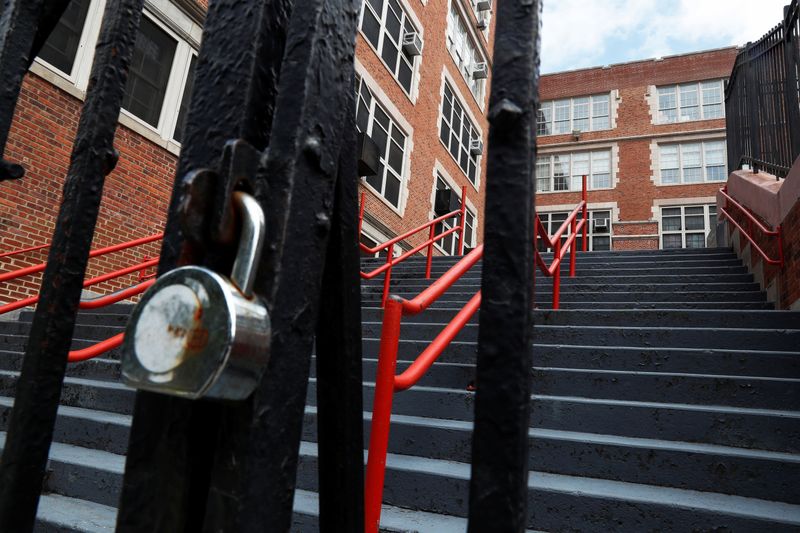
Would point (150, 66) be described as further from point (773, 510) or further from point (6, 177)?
point (773, 510)

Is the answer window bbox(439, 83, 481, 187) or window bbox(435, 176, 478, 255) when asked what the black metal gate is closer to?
window bbox(435, 176, 478, 255)

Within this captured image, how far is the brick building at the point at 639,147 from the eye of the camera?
2191 cm

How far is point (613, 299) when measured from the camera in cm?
502

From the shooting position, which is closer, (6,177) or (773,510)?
(6,177)

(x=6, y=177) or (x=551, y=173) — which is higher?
(x=551, y=173)

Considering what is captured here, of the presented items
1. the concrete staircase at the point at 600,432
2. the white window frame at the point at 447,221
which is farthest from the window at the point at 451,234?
the concrete staircase at the point at 600,432

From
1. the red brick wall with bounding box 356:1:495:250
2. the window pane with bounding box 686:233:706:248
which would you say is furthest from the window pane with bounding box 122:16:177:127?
the window pane with bounding box 686:233:706:248

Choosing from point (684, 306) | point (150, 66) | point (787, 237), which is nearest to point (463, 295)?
point (684, 306)

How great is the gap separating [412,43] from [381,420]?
13.7m

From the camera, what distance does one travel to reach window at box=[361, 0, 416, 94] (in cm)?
1232

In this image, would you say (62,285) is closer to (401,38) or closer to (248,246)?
(248,246)

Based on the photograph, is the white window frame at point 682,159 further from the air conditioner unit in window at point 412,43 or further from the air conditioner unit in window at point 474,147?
the air conditioner unit in window at point 412,43

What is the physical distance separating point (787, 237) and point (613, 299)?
1508 millimetres

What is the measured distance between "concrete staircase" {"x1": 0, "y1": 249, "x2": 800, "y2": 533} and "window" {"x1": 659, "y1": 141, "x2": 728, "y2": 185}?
839 inches
